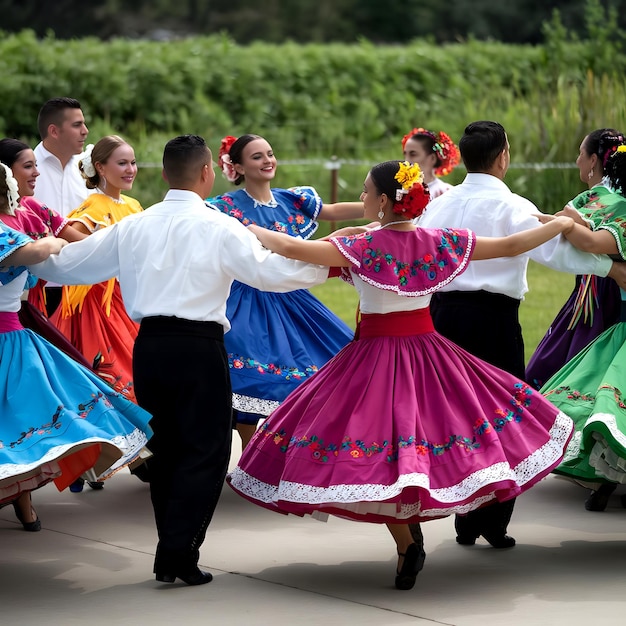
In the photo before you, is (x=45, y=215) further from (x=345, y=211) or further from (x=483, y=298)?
(x=483, y=298)

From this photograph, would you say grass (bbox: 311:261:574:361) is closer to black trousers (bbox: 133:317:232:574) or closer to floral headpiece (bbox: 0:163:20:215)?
black trousers (bbox: 133:317:232:574)

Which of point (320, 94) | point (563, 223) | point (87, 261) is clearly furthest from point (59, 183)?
point (320, 94)

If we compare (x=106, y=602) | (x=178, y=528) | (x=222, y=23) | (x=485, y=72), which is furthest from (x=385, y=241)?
(x=222, y=23)

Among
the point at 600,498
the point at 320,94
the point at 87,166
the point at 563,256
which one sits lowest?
the point at 600,498

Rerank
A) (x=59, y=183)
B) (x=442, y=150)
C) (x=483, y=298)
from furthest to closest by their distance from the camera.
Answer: (x=442, y=150) < (x=59, y=183) < (x=483, y=298)

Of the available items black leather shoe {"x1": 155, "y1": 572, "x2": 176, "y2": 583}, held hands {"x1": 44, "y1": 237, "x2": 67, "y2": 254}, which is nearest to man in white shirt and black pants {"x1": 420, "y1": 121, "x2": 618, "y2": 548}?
black leather shoe {"x1": 155, "y1": 572, "x2": 176, "y2": 583}

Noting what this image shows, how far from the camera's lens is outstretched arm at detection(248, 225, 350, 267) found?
14.8ft

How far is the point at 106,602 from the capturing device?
4.49 meters

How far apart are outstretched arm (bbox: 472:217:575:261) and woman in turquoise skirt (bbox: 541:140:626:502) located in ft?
0.59

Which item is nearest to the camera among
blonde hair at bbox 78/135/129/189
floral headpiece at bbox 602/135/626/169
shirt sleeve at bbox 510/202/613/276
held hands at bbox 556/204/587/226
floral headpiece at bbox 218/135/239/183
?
shirt sleeve at bbox 510/202/613/276

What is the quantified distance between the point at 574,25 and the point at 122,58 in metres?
14.3

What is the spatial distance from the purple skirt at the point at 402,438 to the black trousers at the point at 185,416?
19 cm

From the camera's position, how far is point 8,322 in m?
4.77

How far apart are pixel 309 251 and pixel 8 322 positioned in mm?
1154
